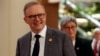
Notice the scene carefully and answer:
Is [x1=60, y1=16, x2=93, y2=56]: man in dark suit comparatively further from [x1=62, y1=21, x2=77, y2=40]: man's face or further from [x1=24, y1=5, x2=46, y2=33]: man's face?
[x1=24, y1=5, x2=46, y2=33]: man's face

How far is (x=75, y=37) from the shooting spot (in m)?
1.94

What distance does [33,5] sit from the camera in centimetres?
141

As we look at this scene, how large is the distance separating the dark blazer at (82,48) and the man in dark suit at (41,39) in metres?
0.53

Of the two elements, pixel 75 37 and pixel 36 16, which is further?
pixel 75 37

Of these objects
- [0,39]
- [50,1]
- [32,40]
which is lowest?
[0,39]

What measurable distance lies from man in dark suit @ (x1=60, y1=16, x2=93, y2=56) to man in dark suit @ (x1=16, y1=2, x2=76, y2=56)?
0.39 m

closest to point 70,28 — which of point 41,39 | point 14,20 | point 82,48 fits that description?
point 82,48

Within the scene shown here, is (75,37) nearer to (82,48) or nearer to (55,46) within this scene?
(82,48)

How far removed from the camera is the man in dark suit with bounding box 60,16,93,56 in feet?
6.04

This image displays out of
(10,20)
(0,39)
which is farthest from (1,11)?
(0,39)

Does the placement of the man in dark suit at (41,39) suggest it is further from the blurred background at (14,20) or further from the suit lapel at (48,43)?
the blurred background at (14,20)

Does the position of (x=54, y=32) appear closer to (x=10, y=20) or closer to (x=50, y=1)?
(x=50, y=1)

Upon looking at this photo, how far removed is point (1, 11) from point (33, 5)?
3.41 feet

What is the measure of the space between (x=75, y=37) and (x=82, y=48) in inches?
4.6
